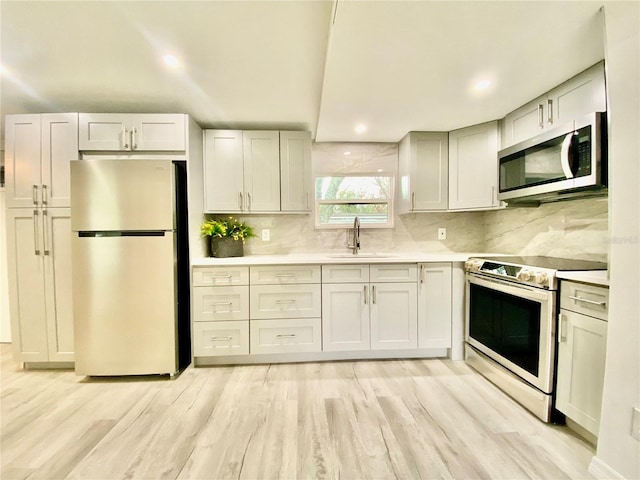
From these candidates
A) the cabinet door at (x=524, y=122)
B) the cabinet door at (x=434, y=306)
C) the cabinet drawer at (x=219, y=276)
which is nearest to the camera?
the cabinet door at (x=524, y=122)

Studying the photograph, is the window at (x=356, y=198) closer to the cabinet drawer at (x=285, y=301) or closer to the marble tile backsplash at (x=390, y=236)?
the marble tile backsplash at (x=390, y=236)

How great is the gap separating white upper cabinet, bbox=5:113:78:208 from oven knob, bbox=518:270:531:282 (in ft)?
11.4

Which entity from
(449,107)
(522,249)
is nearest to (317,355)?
(522,249)

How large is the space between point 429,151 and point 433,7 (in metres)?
1.64

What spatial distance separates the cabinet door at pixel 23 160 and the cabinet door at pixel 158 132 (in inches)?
30.7

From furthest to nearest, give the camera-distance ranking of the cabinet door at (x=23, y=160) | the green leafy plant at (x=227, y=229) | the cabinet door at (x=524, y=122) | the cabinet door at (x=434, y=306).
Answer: the green leafy plant at (x=227, y=229), the cabinet door at (x=434, y=306), the cabinet door at (x=23, y=160), the cabinet door at (x=524, y=122)

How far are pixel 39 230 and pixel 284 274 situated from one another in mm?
2047

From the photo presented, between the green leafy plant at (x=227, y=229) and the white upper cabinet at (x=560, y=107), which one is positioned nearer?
the white upper cabinet at (x=560, y=107)

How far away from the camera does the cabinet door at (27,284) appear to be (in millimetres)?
2201

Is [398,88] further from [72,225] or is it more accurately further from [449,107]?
[72,225]

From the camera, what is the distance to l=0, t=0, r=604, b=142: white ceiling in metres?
1.27

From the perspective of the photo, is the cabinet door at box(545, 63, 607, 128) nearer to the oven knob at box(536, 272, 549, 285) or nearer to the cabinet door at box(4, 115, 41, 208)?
the oven knob at box(536, 272, 549, 285)

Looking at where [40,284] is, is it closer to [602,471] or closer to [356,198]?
[356,198]

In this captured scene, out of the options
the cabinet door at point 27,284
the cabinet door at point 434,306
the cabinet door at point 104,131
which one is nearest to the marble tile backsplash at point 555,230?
the cabinet door at point 434,306
